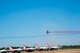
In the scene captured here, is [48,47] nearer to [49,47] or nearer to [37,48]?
[49,47]

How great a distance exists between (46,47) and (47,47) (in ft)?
2.91

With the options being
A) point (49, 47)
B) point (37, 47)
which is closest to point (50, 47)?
point (49, 47)

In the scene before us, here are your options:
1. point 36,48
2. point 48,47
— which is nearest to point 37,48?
point 36,48

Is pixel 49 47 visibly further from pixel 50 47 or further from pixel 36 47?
pixel 36 47

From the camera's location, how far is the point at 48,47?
529 feet

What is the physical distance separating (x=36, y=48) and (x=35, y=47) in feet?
6.95

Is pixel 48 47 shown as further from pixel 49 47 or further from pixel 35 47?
pixel 35 47

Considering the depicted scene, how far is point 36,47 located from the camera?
155625mm

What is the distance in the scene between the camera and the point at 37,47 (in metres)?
156

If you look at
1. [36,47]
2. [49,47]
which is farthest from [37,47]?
[49,47]

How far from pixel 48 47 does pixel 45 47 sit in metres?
2.48

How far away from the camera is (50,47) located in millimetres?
→ 162125

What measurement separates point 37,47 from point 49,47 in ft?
36.5

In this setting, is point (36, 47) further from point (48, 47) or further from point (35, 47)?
point (48, 47)
